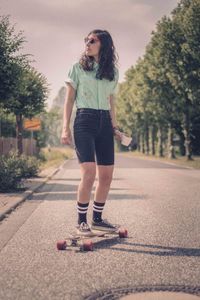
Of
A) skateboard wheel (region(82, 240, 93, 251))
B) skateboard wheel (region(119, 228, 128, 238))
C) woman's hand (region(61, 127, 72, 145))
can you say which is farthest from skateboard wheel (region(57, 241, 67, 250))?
woman's hand (region(61, 127, 72, 145))

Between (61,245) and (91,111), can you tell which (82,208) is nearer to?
(61,245)

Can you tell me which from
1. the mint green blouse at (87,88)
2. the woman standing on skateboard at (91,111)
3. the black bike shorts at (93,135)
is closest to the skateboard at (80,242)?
the woman standing on skateboard at (91,111)

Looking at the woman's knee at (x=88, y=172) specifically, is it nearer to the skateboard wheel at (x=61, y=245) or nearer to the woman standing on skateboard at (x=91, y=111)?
the woman standing on skateboard at (x=91, y=111)

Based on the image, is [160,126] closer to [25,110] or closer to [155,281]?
[25,110]

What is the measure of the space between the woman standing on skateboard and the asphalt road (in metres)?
0.67

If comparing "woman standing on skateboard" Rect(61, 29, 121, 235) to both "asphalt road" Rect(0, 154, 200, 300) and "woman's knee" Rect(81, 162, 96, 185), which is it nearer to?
"woman's knee" Rect(81, 162, 96, 185)

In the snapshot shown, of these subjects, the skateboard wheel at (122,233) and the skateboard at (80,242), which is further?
the skateboard wheel at (122,233)

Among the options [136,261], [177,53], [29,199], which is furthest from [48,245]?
[177,53]

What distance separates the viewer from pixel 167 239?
6336 mm

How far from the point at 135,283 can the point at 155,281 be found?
0.17 m

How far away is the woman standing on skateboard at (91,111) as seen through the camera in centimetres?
605

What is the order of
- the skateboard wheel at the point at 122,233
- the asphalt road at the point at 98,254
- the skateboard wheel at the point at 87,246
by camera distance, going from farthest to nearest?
the skateboard wheel at the point at 122,233
the skateboard wheel at the point at 87,246
the asphalt road at the point at 98,254

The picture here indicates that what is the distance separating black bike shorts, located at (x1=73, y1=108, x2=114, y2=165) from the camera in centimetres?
602

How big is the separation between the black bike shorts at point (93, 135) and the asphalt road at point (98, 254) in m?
0.96
